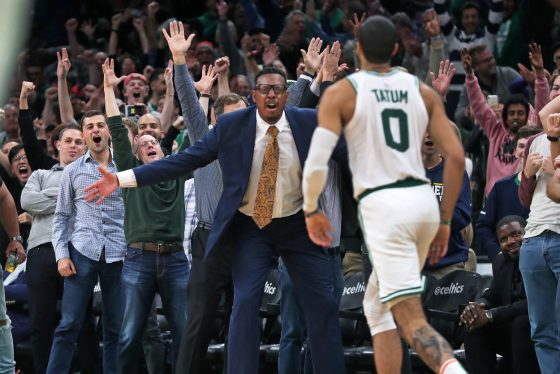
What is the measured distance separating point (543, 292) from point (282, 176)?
1.97 meters

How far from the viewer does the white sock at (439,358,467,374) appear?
5523mm

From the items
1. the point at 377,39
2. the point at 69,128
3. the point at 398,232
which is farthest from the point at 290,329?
the point at 69,128

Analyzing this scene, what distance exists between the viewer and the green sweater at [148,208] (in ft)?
28.5

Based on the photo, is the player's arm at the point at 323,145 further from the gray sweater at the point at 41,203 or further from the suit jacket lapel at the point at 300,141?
the gray sweater at the point at 41,203

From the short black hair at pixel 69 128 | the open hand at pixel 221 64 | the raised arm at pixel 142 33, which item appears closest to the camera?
the open hand at pixel 221 64

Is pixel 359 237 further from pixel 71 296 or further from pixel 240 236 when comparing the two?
pixel 71 296

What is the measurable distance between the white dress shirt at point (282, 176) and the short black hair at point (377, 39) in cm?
138

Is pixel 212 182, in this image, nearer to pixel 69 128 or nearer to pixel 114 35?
pixel 69 128

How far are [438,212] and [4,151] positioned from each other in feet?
23.3

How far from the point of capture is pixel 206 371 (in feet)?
32.3

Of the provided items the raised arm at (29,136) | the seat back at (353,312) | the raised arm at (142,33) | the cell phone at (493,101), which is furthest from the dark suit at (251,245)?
the raised arm at (142,33)

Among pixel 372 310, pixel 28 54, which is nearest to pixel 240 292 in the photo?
pixel 372 310

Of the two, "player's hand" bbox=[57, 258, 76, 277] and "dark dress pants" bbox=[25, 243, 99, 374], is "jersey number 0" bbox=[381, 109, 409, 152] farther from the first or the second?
"dark dress pants" bbox=[25, 243, 99, 374]

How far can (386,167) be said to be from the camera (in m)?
5.88
